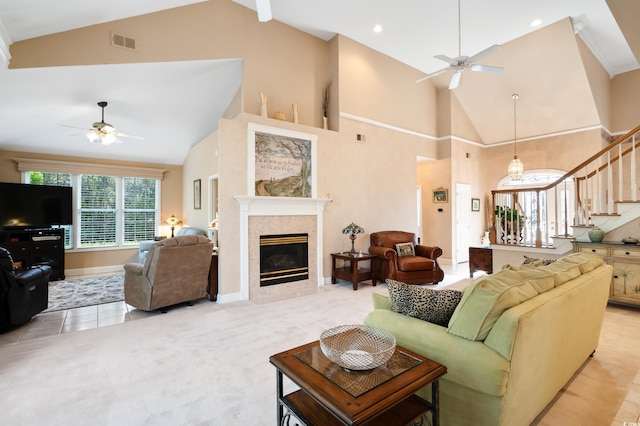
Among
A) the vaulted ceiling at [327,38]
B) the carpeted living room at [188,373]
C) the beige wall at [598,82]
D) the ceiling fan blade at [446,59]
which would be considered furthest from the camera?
the beige wall at [598,82]

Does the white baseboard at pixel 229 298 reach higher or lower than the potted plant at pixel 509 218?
lower

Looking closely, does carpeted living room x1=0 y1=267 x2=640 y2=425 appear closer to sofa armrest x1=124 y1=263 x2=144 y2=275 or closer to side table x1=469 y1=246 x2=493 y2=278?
sofa armrest x1=124 y1=263 x2=144 y2=275

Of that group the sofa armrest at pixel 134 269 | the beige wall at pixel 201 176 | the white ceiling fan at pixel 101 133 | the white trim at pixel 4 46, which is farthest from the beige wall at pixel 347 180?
the white trim at pixel 4 46

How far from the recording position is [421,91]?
739 centimetres

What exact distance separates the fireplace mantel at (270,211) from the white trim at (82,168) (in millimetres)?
4059

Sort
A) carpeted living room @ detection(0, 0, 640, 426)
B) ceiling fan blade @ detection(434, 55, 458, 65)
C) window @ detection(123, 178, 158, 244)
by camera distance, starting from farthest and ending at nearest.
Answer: window @ detection(123, 178, 158, 244), ceiling fan blade @ detection(434, 55, 458, 65), carpeted living room @ detection(0, 0, 640, 426)

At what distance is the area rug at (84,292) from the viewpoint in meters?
4.44

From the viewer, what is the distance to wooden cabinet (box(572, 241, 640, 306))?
3988 millimetres

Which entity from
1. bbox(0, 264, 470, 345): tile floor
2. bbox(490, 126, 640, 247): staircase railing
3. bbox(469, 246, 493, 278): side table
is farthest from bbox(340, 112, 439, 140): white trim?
bbox(0, 264, 470, 345): tile floor

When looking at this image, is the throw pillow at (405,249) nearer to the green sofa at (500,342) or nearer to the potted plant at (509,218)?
the potted plant at (509,218)

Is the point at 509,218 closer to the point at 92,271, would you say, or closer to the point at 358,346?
the point at 358,346

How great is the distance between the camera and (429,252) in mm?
5691

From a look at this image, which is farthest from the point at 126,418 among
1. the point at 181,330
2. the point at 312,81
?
the point at 312,81

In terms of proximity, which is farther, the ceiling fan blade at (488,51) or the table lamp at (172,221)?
the table lamp at (172,221)
